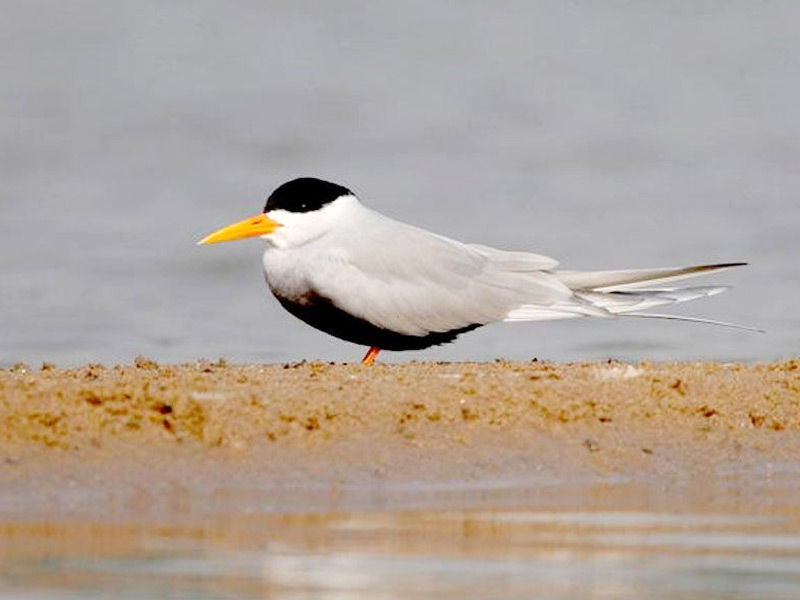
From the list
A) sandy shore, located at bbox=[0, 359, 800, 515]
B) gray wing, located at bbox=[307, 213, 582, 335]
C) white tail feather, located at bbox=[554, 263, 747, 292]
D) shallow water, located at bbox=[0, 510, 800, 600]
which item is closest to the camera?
shallow water, located at bbox=[0, 510, 800, 600]

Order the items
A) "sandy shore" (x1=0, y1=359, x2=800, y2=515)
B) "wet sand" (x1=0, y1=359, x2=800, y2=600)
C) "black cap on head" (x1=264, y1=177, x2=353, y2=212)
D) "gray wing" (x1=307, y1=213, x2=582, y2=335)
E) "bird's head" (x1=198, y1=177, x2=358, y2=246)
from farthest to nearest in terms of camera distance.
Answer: "black cap on head" (x1=264, y1=177, x2=353, y2=212)
"bird's head" (x1=198, y1=177, x2=358, y2=246)
"gray wing" (x1=307, y1=213, x2=582, y2=335)
"sandy shore" (x1=0, y1=359, x2=800, y2=515)
"wet sand" (x1=0, y1=359, x2=800, y2=600)

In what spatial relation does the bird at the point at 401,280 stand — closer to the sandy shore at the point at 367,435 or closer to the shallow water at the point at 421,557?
the sandy shore at the point at 367,435

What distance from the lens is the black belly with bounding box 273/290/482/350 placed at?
975 cm

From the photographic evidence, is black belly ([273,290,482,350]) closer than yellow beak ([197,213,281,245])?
Yes

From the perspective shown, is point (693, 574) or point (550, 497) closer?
point (693, 574)

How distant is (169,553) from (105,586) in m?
0.48

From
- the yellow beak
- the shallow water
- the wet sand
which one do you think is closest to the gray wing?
the yellow beak

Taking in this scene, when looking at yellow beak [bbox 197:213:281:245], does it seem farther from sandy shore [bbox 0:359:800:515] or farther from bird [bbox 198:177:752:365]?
sandy shore [bbox 0:359:800:515]

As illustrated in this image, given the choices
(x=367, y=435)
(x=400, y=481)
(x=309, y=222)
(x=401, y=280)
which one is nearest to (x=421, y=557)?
(x=400, y=481)

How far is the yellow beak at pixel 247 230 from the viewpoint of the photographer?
33.7 ft

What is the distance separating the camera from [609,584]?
4.91 meters

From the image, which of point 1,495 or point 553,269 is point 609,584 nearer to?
point 1,495

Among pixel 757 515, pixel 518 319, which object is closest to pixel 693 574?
pixel 757 515

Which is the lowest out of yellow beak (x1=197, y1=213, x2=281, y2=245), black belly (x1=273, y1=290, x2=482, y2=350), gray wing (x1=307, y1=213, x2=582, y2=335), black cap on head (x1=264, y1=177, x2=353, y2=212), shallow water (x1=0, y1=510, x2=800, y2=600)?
shallow water (x1=0, y1=510, x2=800, y2=600)
